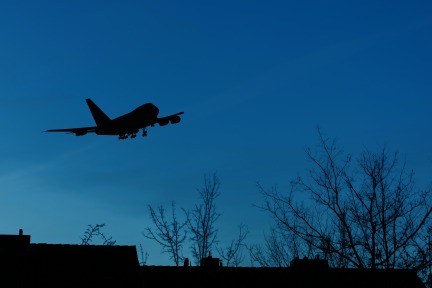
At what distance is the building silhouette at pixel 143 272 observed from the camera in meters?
30.4

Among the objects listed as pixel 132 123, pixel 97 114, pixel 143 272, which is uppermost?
pixel 97 114

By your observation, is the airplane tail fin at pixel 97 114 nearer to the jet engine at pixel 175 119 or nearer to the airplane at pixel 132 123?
the airplane at pixel 132 123

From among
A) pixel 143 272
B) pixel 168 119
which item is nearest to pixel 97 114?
pixel 168 119

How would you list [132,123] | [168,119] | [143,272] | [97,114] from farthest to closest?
[97,114]
[168,119]
[132,123]
[143,272]

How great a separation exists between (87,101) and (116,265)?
37080mm

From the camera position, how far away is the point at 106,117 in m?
60.6

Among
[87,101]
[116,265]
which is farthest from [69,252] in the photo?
[87,101]

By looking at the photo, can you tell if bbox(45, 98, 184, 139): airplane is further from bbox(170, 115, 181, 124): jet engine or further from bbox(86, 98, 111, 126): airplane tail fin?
bbox(86, 98, 111, 126): airplane tail fin

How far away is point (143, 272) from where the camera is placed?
1230 inches

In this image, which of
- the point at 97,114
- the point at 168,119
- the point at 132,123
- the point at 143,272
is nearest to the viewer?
the point at 143,272

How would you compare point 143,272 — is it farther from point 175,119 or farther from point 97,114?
point 97,114

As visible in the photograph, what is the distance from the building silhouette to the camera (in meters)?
30.4

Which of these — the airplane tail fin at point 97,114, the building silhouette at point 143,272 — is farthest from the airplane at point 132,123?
the building silhouette at point 143,272

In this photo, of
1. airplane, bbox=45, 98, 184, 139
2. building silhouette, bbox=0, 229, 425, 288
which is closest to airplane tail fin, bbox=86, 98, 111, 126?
airplane, bbox=45, 98, 184, 139
